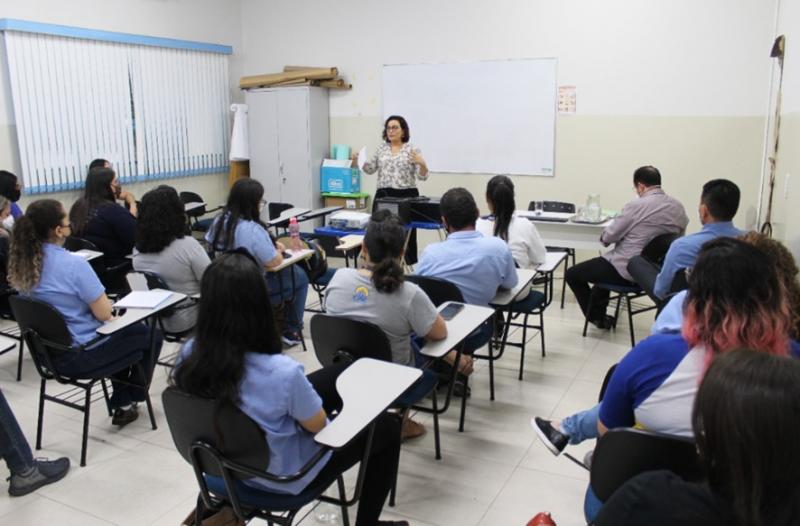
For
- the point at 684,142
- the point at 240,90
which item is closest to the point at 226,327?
the point at 684,142

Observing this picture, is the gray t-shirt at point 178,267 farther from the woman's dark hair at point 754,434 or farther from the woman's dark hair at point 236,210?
the woman's dark hair at point 754,434

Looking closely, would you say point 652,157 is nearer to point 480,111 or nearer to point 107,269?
point 480,111

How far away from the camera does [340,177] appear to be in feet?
→ 24.3

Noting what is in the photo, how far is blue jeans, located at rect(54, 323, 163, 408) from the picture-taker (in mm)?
2949

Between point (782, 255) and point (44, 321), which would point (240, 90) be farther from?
point (782, 255)

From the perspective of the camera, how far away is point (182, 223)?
11.8 feet

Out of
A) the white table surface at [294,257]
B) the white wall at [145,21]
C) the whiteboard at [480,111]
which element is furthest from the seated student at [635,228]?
the white wall at [145,21]

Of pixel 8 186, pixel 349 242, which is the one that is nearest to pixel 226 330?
pixel 349 242

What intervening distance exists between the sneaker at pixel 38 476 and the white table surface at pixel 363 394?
5.23 ft

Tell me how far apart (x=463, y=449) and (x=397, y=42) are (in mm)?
5137

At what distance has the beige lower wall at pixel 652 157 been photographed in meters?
5.79

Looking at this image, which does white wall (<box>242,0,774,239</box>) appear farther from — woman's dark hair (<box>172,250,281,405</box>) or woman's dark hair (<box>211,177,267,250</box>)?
woman's dark hair (<box>172,250,281,405</box>)

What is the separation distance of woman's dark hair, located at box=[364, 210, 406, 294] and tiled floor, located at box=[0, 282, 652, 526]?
0.89m

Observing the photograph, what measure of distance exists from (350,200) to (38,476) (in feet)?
16.8
